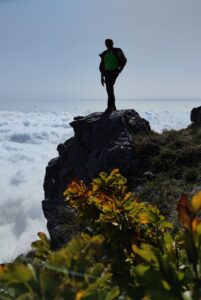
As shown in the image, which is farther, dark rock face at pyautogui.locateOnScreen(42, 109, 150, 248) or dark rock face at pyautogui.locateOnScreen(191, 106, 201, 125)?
dark rock face at pyautogui.locateOnScreen(191, 106, 201, 125)

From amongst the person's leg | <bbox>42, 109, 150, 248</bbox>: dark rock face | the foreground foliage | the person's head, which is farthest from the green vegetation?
the foreground foliage

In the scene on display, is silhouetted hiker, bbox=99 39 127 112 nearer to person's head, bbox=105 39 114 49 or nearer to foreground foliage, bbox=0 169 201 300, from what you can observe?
person's head, bbox=105 39 114 49

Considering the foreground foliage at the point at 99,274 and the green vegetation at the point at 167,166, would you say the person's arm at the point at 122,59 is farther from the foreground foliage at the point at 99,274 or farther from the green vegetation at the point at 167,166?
the foreground foliage at the point at 99,274

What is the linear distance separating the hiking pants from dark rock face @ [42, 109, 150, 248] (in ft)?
1.26

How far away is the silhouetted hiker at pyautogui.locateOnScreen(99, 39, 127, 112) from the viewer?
1468 cm

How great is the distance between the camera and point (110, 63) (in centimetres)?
1493

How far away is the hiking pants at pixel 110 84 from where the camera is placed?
1535cm

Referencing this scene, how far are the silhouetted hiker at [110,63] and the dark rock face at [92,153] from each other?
1231 millimetres

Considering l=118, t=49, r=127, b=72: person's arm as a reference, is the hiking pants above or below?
below

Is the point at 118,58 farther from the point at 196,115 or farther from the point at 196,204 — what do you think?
the point at 196,204

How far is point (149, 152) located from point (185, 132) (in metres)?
2.93

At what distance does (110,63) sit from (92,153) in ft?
10.2

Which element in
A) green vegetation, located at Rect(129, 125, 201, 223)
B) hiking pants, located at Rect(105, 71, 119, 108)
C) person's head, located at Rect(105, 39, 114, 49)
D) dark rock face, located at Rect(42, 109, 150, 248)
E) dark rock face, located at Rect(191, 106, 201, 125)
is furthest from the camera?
dark rock face, located at Rect(191, 106, 201, 125)

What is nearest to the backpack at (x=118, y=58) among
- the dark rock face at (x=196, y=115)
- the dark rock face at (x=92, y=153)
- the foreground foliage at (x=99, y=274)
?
the dark rock face at (x=92, y=153)
